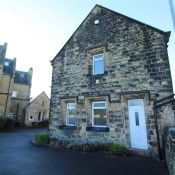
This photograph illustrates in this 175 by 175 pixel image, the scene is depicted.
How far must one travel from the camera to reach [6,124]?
21.6 metres

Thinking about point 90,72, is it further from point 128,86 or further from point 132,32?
point 132,32

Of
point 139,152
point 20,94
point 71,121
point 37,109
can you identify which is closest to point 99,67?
point 71,121

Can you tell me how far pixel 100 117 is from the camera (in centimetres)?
938

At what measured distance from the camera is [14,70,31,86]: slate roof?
31.1 m

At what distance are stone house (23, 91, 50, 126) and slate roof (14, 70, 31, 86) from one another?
4.88 metres

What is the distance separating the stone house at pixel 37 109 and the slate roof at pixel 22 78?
192 inches

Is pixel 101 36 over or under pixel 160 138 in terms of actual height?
over

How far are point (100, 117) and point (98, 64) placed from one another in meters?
3.82

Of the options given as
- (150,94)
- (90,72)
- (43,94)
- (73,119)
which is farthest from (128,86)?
(43,94)

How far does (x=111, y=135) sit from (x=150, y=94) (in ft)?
10.7

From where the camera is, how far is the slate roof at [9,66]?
1058 inches

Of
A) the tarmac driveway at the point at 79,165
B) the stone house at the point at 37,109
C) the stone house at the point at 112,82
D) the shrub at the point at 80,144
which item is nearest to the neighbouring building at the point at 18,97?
the stone house at the point at 37,109

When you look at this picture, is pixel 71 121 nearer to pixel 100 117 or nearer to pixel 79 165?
pixel 100 117

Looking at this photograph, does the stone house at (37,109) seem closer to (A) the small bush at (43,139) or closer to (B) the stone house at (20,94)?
(B) the stone house at (20,94)
